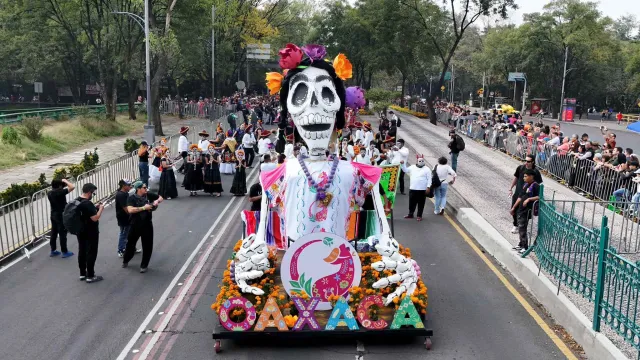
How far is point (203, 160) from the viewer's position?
18.4m

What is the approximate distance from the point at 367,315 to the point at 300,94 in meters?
3.29

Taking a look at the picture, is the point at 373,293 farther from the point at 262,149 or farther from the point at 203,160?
the point at 262,149

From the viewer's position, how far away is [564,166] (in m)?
20.2

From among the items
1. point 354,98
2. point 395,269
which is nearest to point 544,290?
point 395,269

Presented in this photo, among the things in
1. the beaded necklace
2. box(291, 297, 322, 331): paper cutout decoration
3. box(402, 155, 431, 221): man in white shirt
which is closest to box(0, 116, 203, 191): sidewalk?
box(402, 155, 431, 221): man in white shirt

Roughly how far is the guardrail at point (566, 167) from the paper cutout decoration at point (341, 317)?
6.88m

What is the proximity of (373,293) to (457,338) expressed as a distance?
4.04 ft

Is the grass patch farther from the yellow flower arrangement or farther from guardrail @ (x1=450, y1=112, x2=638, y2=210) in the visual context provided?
guardrail @ (x1=450, y1=112, x2=638, y2=210)

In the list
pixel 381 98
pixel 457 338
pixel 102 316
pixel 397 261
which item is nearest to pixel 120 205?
pixel 102 316

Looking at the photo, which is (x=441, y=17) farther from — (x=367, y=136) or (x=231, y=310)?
(x=231, y=310)

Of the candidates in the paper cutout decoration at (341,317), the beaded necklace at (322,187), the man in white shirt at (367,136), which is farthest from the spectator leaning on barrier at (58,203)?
the man in white shirt at (367,136)

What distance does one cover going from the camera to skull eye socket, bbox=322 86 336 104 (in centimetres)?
921

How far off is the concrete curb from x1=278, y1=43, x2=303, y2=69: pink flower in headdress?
496cm

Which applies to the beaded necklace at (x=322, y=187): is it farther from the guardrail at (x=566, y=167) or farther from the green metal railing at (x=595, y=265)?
the guardrail at (x=566, y=167)
